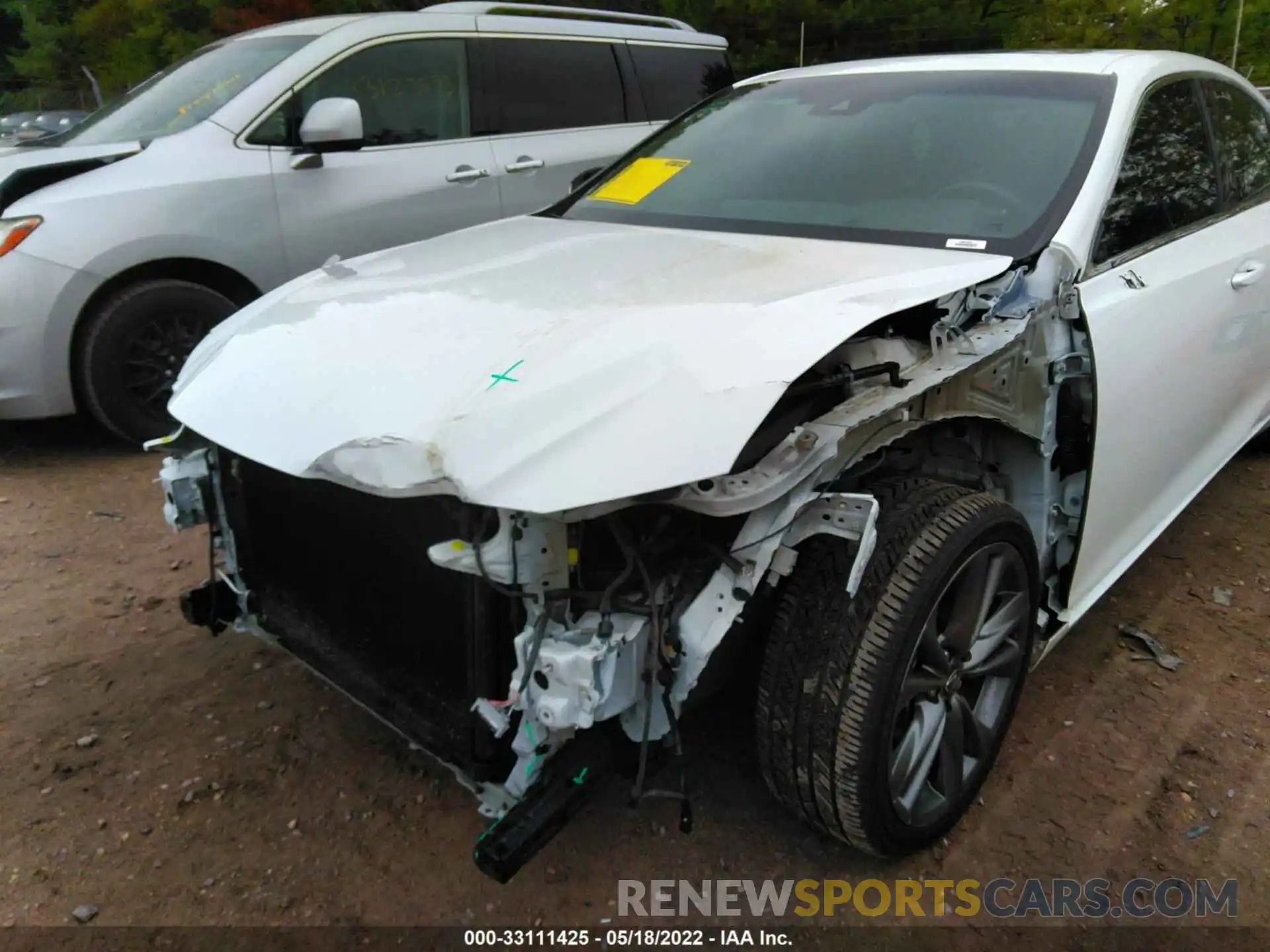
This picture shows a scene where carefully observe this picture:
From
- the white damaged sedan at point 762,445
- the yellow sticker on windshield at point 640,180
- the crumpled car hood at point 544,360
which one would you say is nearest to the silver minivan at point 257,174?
the yellow sticker on windshield at point 640,180

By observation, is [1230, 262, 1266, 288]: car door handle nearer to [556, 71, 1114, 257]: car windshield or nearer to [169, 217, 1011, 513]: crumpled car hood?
[556, 71, 1114, 257]: car windshield

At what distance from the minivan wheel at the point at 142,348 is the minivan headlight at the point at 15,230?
40 cm

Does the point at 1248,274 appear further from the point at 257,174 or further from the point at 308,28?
the point at 308,28

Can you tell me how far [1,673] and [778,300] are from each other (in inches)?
98.3

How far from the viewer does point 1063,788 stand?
2.45 m

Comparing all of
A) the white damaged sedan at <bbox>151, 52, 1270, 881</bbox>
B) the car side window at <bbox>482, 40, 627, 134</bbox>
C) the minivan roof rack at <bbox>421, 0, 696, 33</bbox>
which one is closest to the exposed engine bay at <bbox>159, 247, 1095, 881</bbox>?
the white damaged sedan at <bbox>151, 52, 1270, 881</bbox>

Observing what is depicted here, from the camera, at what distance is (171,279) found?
4.57 m

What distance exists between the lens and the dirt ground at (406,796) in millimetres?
2148

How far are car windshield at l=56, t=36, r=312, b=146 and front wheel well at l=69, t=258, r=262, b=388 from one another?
65 cm

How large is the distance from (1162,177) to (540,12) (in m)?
4.30

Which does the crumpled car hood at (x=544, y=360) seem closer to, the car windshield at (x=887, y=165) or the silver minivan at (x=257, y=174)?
the car windshield at (x=887, y=165)

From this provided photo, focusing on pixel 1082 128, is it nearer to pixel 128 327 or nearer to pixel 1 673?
pixel 1 673

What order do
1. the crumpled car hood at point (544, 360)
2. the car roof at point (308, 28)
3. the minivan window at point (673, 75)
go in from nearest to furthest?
the crumpled car hood at point (544, 360) < the car roof at point (308, 28) < the minivan window at point (673, 75)

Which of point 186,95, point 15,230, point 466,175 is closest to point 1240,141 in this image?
point 466,175
